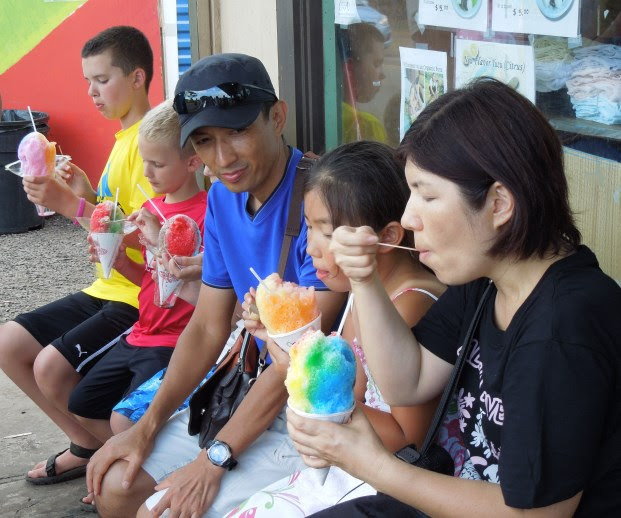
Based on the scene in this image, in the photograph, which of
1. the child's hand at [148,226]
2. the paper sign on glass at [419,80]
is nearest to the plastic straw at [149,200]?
the child's hand at [148,226]

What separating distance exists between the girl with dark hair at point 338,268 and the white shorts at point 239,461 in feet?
0.83

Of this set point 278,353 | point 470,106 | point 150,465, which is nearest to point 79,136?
point 150,465

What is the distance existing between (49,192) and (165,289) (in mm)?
1075

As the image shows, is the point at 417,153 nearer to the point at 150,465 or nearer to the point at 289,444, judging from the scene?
the point at 289,444

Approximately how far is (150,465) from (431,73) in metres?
2.05

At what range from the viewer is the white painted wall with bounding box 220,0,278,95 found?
507cm

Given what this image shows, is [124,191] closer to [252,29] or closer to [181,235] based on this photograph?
[181,235]

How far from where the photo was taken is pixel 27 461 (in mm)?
4387

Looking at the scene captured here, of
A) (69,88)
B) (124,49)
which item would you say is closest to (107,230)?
(124,49)

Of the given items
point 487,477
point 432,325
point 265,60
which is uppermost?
point 265,60

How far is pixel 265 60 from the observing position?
5207 mm

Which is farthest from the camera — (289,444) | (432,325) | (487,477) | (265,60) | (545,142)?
(265,60)

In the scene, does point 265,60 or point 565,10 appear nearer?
point 565,10

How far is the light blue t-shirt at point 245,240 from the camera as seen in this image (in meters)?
3.03
